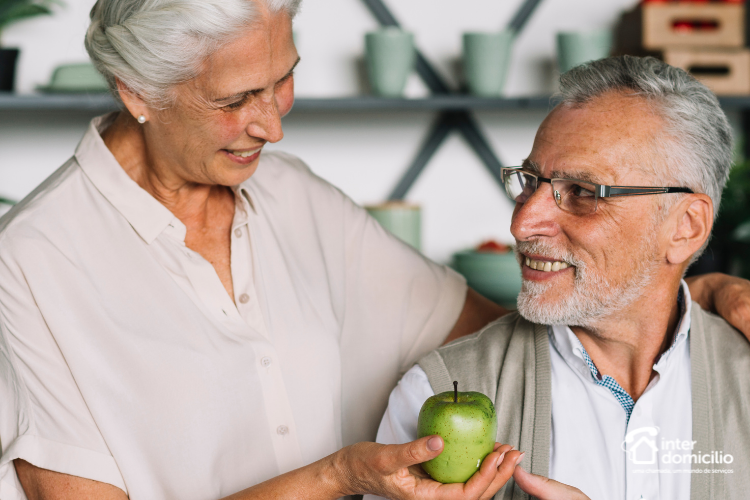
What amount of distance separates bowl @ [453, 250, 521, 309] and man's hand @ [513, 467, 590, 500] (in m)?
1.46

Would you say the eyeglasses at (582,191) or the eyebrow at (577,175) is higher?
the eyebrow at (577,175)

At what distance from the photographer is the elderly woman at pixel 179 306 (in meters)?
1.37

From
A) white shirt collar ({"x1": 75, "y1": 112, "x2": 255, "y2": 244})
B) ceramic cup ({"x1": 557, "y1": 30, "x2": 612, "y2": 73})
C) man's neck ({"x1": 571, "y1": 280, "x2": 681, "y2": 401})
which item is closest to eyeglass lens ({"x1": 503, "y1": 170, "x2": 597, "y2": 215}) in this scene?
man's neck ({"x1": 571, "y1": 280, "x2": 681, "y2": 401})

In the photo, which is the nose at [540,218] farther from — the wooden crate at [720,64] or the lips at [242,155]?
the wooden crate at [720,64]

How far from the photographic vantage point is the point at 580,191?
1.49 m

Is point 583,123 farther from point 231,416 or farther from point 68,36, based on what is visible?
point 68,36

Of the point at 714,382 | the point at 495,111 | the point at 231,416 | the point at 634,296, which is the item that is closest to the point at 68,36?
the point at 495,111

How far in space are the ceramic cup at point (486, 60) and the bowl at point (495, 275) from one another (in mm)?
654

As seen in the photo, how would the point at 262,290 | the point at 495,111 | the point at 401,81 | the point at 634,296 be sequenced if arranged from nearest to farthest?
the point at 634,296 → the point at 262,290 → the point at 401,81 → the point at 495,111

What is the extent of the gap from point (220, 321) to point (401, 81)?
1569 mm

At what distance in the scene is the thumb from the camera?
45.5 inches

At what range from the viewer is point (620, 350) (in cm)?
159

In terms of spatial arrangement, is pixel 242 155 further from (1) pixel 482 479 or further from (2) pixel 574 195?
(1) pixel 482 479

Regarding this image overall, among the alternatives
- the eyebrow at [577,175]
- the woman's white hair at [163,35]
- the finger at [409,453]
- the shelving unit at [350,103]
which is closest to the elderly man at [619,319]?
the eyebrow at [577,175]
